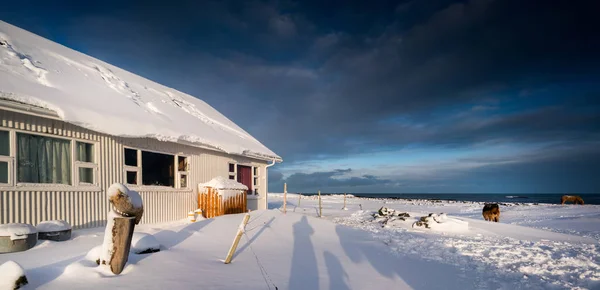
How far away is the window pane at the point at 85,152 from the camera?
8672mm

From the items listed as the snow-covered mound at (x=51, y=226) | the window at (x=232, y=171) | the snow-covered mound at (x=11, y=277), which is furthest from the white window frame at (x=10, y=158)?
the window at (x=232, y=171)

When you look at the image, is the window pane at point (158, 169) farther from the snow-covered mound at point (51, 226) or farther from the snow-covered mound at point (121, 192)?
the snow-covered mound at point (121, 192)

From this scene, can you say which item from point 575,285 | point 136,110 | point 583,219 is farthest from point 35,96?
point 583,219

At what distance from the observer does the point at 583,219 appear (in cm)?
2267

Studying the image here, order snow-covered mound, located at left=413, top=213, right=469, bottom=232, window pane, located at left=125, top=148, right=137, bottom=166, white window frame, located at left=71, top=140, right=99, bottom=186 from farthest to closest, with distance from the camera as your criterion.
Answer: snow-covered mound, located at left=413, top=213, right=469, bottom=232 → window pane, located at left=125, top=148, right=137, bottom=166 → white window frame, located at left=71, top=140, right=99, bottom=186

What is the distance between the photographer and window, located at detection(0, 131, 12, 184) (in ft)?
23.1

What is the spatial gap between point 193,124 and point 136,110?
296 cm

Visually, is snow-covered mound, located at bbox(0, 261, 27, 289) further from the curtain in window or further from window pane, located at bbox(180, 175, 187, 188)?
window pane, located at bbox(180, 175, 187, 188)

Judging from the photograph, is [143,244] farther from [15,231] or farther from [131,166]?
[131,166]

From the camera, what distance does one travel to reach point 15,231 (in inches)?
228

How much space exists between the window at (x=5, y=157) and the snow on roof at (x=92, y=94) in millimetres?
849

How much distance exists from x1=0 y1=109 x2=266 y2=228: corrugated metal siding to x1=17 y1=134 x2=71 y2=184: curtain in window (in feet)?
0.71

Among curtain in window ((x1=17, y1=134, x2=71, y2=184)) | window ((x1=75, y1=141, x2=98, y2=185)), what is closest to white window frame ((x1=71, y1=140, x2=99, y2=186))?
window ((x1=75, y1=141, x2=98, y2=185))

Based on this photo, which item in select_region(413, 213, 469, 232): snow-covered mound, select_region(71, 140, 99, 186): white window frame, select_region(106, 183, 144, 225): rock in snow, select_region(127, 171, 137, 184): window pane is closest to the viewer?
select_region(106, 183, 144, 225): rock in snow
